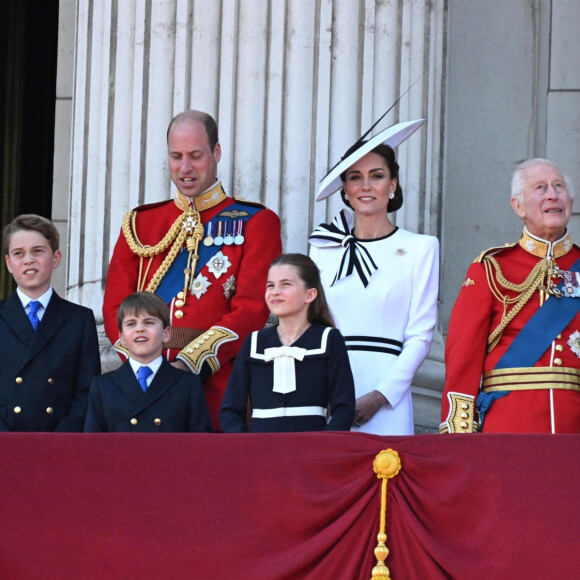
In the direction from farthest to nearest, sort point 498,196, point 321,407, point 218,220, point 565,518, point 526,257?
point 498,196, point 218,220, point 526,257, point 321,407, point 565,518

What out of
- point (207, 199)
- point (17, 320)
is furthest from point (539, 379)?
point (17, 320)

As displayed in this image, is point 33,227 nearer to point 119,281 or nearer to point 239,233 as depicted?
point 119,281

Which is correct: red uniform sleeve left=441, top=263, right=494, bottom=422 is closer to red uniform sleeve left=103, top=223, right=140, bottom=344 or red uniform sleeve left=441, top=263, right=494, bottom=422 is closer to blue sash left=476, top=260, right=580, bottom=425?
blue sash left=476, top=260, right=580, bottom=425

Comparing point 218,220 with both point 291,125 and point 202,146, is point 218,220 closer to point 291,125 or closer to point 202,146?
point 202,146

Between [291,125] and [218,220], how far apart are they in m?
0.94

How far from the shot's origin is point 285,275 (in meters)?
5.36

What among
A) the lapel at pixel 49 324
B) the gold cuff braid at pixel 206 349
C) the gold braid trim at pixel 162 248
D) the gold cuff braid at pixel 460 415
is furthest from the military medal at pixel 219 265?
the gold cuff braid at pixel 460 415

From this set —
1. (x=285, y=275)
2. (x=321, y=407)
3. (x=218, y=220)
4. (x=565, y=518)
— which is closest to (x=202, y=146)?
(x=218, y=220)

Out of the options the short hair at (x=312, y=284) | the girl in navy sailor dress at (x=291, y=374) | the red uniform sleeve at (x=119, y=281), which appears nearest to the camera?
the girl in navy sailor dress at (x=291, y=374)

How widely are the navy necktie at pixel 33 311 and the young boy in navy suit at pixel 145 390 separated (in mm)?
351

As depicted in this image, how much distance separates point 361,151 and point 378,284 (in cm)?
48

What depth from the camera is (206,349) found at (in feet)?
18.2

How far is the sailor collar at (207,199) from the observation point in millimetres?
5969

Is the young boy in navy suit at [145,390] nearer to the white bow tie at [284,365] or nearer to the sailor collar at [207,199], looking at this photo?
the white bow tie at [284,365]
